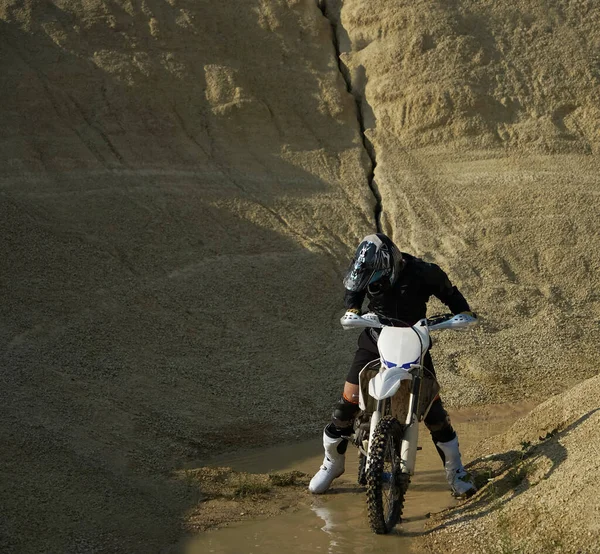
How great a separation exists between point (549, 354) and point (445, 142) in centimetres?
614

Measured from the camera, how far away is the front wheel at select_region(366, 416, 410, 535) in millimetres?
5887

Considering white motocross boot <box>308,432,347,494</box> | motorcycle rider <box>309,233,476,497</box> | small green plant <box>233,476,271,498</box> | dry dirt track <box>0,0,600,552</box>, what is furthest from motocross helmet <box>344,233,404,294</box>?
dry dirt track <box>0,0,600,552</box>

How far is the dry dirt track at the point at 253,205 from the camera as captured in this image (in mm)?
9758

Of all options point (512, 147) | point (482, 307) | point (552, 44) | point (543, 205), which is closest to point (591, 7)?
point (552, 44)

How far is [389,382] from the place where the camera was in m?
6.11

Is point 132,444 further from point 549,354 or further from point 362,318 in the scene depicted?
point 549,354

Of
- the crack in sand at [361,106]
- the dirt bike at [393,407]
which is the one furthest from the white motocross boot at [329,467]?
the crack in sand at [361,106]

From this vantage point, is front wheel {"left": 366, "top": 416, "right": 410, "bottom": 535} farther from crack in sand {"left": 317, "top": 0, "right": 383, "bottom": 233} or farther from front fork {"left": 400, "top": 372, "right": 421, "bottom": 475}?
crack in sand {"left": 317, "top": 0, "right": 383, "bottom": 233}

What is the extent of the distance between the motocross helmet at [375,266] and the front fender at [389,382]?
0.69 m

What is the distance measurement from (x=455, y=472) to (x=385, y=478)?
1.05 m

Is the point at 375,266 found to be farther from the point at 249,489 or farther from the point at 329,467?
the point at 249,489

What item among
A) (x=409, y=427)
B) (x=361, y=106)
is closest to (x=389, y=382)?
(x=409, y=427)

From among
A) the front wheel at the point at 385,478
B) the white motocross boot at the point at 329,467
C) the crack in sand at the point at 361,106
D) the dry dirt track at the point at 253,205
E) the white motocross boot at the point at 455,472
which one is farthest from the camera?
the crack in sand at the point at 361,106

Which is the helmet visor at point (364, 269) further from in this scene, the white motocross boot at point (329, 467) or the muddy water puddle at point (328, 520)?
the muddy water puddle at point (328, 520)
